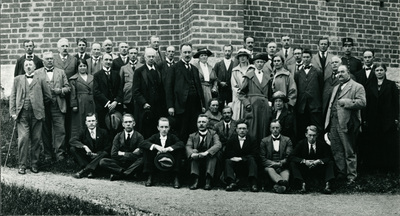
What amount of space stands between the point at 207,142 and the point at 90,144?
2.01m

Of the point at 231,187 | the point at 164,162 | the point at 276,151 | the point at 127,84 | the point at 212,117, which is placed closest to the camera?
the point at 231,187

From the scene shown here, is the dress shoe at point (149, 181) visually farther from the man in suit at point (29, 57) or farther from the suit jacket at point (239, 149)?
the man in suit at point (29, 57)

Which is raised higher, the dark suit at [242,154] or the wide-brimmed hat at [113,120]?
the wide-brimmed hat at [113,120]

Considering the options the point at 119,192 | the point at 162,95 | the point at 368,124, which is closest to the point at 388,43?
the point at 368,124

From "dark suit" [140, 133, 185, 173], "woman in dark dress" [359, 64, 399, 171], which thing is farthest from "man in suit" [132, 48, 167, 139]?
"woman in dark dress" [359, 64, 399, 171]

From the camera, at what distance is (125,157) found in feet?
28.8

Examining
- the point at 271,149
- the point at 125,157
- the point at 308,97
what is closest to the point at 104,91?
the point at 125,157

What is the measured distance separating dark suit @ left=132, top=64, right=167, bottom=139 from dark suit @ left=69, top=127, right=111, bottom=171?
25.3 inches

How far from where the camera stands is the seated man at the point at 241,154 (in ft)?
27.6

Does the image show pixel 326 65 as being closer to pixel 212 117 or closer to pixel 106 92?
pixel 212 117

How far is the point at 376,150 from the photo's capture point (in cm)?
957

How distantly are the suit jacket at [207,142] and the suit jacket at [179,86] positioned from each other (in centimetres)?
66

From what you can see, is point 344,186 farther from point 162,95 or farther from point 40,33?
point 40,33

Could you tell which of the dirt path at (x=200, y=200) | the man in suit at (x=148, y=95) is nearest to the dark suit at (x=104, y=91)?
the man in suit at (x=148, y=95)
